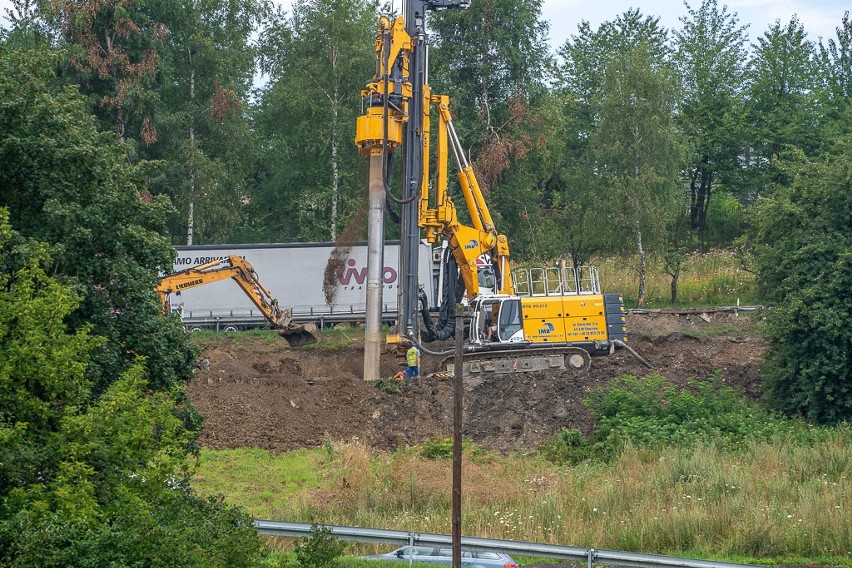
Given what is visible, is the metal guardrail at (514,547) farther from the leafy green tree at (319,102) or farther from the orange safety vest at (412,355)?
the leafy green tree at (319,102)

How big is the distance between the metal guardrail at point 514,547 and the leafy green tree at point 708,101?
38.8m

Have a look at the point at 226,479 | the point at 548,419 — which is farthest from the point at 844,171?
the point at 226,479

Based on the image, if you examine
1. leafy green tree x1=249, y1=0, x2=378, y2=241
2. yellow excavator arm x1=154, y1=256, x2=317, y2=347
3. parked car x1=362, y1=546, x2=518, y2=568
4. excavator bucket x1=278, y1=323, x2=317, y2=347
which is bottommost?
parked car x1=362, y1=546, x2=518, y2=568

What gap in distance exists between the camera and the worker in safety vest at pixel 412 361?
3203 centimetres

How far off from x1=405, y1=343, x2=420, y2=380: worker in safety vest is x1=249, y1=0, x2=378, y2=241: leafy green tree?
1727 centimetres

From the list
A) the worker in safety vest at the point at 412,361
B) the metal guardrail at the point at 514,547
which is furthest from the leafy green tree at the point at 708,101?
the metal guardrail at the point at 514,547

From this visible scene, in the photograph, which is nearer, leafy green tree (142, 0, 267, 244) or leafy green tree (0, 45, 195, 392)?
leafy green tree (0, 45, 195, 392)

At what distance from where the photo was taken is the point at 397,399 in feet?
100

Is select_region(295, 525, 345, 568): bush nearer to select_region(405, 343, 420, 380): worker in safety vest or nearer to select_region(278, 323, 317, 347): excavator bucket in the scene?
select_region(405, 343, 420, 380): worker in safety vest

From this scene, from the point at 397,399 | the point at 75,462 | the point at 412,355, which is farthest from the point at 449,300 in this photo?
the point at 75,462

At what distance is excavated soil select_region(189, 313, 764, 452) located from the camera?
28000 millimetres

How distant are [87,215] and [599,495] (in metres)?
10.5

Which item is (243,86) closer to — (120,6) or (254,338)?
(120,6)

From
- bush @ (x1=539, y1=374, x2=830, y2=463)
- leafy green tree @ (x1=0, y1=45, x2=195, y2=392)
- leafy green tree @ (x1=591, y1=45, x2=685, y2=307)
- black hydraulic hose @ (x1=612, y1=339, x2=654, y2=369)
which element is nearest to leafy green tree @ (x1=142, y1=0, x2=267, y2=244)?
leafy green tree @ (x1=591, y1=45, x2=685, y2=307)
